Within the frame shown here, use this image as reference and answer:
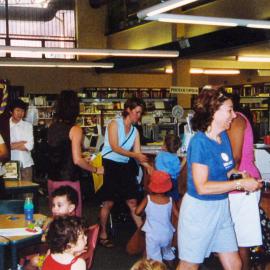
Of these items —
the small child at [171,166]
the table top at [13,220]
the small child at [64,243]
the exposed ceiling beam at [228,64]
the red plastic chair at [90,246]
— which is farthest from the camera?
the exposed ceiling beam at [228,64]

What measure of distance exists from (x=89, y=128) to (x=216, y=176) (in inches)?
552

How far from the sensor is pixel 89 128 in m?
17.2

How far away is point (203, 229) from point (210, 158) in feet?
1.45

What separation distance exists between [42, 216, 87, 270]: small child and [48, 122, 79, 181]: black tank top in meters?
1.95

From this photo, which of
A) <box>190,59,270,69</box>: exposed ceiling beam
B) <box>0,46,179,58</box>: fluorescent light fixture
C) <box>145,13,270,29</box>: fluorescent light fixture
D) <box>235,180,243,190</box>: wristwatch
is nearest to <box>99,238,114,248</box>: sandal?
<box>145,13,270,29</box>: fluorescent light fixture

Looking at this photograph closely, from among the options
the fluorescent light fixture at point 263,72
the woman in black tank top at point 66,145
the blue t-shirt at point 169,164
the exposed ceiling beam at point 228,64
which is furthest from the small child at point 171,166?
the fluorescent light fixture at point 263,72

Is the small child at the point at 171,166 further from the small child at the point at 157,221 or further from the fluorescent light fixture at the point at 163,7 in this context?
the fluorescent light fixture at the point at 163,7

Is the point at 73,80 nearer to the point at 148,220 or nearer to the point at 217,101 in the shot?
the point at 148,220

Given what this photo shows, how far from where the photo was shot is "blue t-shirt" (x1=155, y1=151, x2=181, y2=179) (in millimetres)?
5848

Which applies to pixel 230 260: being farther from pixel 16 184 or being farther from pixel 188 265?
pixel 16 184

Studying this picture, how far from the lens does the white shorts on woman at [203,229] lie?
335cm


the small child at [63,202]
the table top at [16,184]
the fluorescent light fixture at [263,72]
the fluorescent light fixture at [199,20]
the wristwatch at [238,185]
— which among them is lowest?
the table top at [16,184]

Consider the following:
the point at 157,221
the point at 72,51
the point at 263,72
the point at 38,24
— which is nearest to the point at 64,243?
the point at 157,221

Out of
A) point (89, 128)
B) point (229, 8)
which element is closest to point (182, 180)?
point (229, 8)
